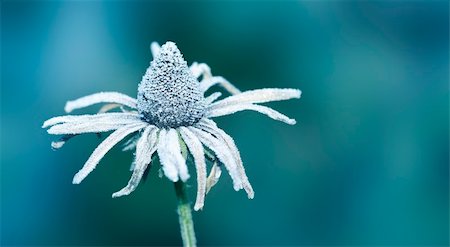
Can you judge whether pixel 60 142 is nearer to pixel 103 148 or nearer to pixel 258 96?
pixel 103 148

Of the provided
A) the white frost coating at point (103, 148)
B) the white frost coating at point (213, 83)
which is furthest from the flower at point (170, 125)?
the white frost coating at point (213, 83)

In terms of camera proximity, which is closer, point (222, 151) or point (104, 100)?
point (222, 151)

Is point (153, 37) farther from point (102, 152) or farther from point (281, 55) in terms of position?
point (102, 152)

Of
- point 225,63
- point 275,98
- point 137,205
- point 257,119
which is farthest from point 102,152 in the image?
point 225,63

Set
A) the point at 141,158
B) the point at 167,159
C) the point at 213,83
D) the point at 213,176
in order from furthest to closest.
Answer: the point at 213,83 → the point at 213,176 → the point at 141,158 → the point at 167,159

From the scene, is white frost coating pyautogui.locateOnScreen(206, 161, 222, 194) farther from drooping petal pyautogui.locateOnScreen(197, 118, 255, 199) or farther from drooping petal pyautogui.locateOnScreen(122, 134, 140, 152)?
drooping petal pyautogui.locateOnScreen(122, 134, 140, 152)

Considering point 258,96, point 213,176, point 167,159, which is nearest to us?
point 167,159

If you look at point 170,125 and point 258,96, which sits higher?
point 258,96

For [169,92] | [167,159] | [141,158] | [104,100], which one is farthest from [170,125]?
[104,100]
